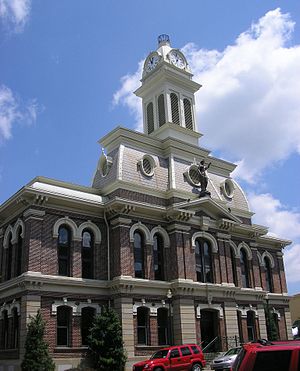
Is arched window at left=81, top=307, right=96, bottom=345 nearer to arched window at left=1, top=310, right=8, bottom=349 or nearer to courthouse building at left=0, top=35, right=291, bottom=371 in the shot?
courthouse building at left=0, top=35, right=291, bottom=371

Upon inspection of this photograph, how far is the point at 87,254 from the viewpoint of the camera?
31.6 m

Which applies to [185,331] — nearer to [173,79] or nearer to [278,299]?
[278,299]

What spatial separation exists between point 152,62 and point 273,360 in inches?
1546

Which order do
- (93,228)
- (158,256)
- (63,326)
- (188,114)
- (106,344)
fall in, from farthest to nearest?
(188,114) → (158,256) → (93,228) → (63,326) → (106,344)

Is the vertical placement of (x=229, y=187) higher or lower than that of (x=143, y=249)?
higher

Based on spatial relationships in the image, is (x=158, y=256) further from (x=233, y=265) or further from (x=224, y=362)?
(x=224, y=362)

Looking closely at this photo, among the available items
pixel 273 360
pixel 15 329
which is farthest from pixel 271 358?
pixel 15 329

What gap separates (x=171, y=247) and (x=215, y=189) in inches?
304

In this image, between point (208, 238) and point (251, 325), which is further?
point (251, 325)

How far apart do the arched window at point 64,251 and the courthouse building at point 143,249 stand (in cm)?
7

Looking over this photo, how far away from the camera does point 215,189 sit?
39406 millimetres

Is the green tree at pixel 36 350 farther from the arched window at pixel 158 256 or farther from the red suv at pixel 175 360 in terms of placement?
the arched window at pixel 158 256

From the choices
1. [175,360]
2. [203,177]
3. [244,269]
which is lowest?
[175,360]

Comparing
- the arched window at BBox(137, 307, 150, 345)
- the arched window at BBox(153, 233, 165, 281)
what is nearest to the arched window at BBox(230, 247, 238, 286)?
the arched window at BBox(153, 233, 165, 281)
